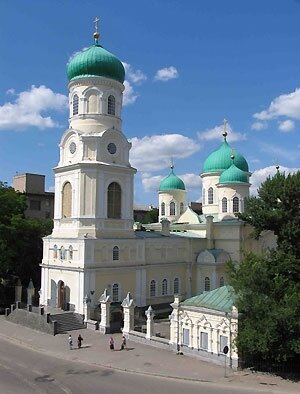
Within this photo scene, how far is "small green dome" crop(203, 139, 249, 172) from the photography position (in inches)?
1992

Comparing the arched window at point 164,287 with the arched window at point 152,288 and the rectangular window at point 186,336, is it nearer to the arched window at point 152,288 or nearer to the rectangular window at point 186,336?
the arched window at point 152,288

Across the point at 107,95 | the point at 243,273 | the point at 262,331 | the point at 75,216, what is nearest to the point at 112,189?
the point at 75,216

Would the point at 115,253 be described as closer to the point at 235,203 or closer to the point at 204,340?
the point at 204,340

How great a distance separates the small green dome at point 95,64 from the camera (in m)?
38.1

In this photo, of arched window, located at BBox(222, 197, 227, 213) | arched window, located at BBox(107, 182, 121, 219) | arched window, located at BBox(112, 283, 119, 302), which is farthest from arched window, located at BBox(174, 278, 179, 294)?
arched window, located at BBox(222, 197, 227, 213)

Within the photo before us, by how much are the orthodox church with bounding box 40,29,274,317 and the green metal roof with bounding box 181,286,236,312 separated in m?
9.05

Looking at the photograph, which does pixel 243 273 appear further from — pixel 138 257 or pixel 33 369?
pixel 138 257

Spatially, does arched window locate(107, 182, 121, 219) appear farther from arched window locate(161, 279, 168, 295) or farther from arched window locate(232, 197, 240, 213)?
A: arched window locate(232, 197, 240, 213)

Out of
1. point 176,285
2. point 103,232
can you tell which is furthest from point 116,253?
point 176,285

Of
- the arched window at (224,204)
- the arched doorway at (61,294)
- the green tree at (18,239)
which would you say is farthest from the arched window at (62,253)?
the arched window at (224,204)

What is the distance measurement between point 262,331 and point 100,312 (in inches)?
593

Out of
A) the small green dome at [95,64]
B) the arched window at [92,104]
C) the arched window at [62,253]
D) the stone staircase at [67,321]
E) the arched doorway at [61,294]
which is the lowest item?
the stone staircase at [67,321]

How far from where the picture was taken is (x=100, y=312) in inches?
1358

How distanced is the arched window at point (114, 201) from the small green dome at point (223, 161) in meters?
15.7
